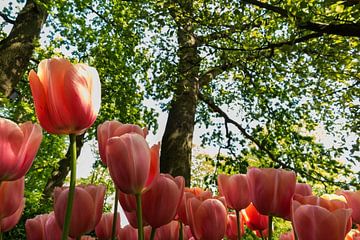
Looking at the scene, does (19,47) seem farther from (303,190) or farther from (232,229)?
(303,190)

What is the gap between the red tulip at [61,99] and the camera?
871 millimetres

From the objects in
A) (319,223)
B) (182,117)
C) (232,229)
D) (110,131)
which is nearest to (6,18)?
(182,117)

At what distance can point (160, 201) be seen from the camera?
0.95 metres

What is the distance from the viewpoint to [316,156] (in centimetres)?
902

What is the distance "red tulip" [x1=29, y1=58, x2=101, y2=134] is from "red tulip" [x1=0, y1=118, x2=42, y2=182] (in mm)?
38

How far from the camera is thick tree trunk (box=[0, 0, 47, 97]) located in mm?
7055

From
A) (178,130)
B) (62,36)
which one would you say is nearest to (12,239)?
(178,130)

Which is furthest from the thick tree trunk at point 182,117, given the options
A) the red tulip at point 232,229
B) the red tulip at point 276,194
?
the red tulip at point 276,194

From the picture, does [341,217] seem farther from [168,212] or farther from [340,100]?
[340,100]

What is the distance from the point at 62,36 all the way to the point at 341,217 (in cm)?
970

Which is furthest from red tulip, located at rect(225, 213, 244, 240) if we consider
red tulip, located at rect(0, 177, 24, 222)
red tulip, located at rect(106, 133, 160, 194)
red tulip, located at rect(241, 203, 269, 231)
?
red tulip, located at rect(0, 177, 24, 222)

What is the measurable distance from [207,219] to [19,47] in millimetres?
7121

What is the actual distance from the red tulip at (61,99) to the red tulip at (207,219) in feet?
1.19

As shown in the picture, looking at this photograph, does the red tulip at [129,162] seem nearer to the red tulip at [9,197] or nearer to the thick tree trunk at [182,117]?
the red tulip at [9,197]
